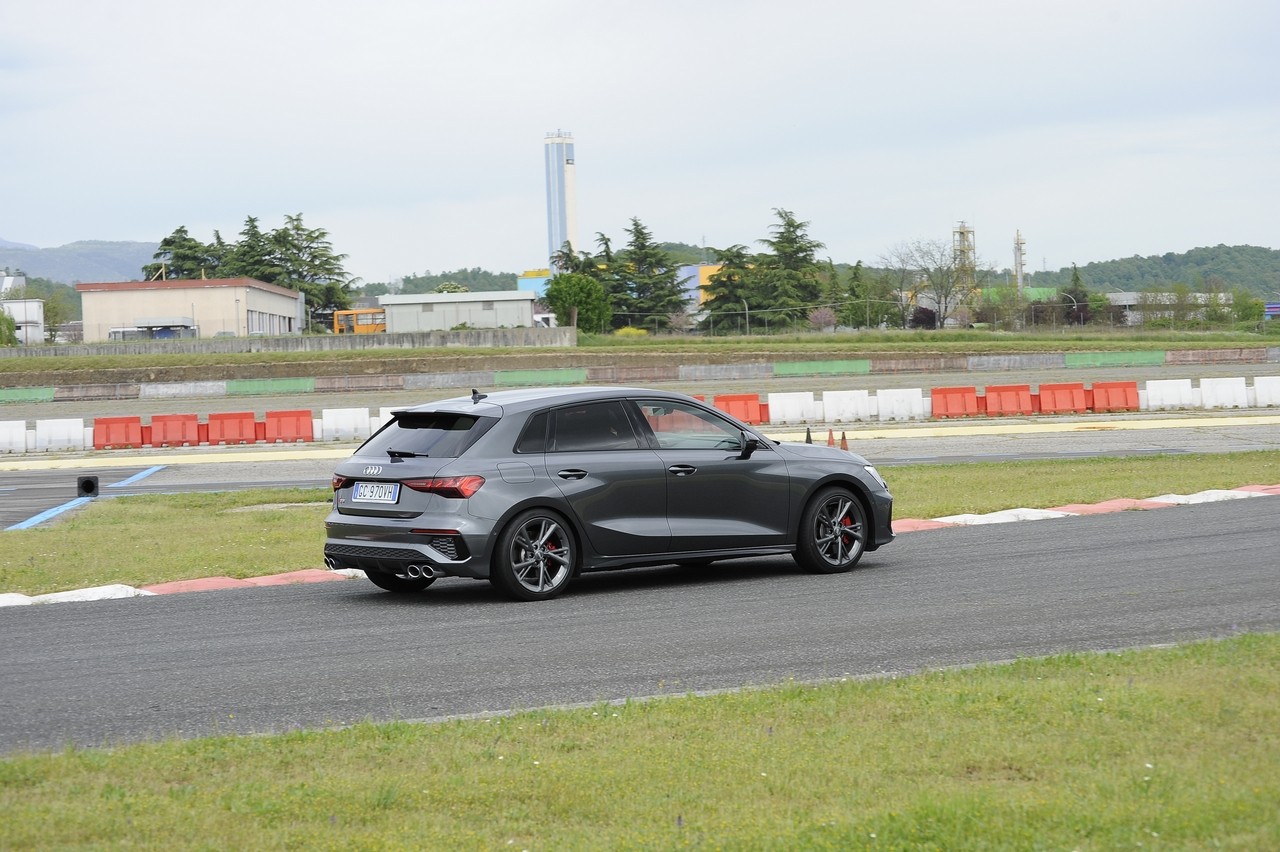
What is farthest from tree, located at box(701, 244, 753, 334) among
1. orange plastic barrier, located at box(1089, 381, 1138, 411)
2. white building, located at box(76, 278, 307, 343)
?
orange plastic barrier, located at box(1089, 381, 1138, 411)

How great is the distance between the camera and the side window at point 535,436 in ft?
33.8

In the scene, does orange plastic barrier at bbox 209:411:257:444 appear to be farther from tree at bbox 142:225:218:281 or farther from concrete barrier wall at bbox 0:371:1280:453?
tree at bbox 142:225:218:281

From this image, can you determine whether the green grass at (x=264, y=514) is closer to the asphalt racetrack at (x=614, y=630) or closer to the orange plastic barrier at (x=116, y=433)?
the asphalt racetrack at (x=614, y=630)

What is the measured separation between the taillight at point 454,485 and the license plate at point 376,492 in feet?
1.06

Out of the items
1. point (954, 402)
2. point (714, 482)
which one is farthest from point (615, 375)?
point (714, 482)

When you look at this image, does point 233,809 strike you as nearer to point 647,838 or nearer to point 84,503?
point 647,838

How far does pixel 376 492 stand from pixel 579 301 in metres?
86.2

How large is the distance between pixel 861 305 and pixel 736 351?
140ft

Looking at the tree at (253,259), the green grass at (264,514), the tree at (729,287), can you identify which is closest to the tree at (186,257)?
the tree at (253,259)

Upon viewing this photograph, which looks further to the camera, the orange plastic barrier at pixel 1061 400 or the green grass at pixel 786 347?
the green grass at pixel 786 347

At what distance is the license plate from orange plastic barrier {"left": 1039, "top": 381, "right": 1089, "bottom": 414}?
29.2 metres

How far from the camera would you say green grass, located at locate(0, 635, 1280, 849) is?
4.44m

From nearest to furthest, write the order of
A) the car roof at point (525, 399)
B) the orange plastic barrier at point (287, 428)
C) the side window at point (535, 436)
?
the side window at point (535, 436), the car roof at point (525, 399), the orange plastic barrier at point (287, 428)

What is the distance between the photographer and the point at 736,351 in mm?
68188
